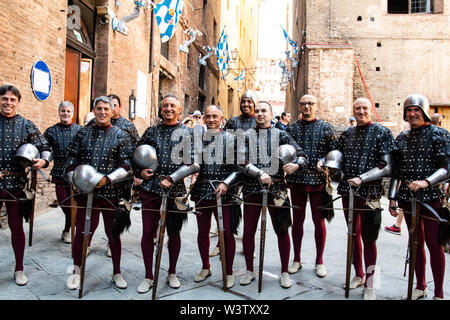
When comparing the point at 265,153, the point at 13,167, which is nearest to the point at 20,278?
the point at 13,167

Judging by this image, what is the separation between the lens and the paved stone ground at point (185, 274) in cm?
399

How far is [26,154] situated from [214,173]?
6.40ft

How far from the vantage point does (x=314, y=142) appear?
4797 mm

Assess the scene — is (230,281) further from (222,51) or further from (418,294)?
(222,51)

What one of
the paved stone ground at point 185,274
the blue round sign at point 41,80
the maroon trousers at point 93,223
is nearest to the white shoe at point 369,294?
the paved stone ground at point 185,274

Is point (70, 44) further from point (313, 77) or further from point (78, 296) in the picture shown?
point (313, 77)

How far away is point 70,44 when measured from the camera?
880 centimetres

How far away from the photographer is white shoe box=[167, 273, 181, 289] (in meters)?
4.18

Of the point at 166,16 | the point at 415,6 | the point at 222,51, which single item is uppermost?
the point at 415,6

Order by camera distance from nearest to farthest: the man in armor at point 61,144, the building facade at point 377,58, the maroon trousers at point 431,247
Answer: the maroon trousers at point 431,247, the man in armor at point 61,144, the building facade at point 377,58

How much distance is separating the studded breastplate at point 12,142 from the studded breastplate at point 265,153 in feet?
7.80

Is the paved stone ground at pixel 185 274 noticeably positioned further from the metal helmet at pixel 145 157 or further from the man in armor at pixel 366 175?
the metal helmet at pixel 145 157

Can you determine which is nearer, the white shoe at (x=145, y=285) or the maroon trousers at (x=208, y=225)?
the white shoe at (x=145, y=285)

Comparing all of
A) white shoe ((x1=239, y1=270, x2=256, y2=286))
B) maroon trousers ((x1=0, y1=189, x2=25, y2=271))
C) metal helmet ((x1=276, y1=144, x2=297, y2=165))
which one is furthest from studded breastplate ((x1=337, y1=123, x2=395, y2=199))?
maroon trousers ((x1=0, y1=189, x2=25, y2=271))
